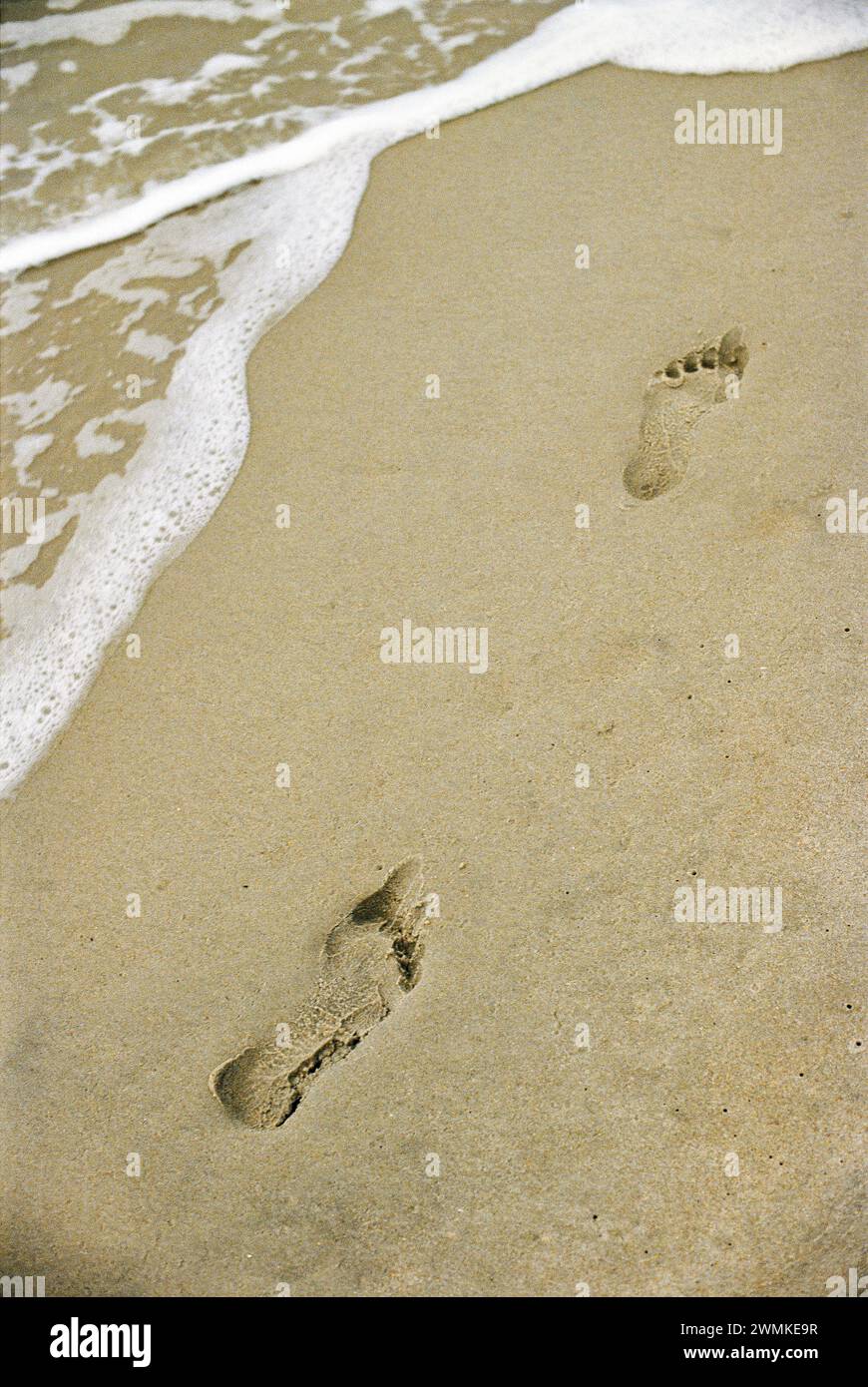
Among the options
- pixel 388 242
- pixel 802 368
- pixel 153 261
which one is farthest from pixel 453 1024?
pixel 153 261

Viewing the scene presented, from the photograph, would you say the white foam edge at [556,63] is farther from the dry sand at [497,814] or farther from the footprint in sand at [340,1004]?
the footprint in sand at [340,1004]

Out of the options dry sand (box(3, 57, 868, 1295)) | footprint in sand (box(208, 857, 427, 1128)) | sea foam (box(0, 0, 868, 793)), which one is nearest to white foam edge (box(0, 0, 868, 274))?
sea foam (box(0, 0, 868, 793))

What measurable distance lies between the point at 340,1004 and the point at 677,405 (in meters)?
2.11

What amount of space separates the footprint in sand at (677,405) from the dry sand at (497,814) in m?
0.05

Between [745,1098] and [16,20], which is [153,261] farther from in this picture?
[745,1098]

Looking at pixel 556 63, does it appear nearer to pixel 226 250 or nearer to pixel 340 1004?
pixel 226 250

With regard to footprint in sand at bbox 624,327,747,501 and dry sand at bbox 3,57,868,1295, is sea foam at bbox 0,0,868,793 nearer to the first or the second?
dry sand at bbox 3,57,868,1295

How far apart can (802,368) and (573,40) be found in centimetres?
241

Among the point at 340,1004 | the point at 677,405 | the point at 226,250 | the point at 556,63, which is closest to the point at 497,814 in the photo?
the point at 340,1004

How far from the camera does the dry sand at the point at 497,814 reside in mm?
2250

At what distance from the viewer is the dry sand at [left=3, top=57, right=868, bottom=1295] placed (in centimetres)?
225

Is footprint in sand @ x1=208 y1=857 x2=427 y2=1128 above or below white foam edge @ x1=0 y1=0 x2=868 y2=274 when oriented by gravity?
below

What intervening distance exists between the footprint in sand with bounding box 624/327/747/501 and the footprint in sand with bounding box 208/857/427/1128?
4.66ft

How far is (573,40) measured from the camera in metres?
4.53
